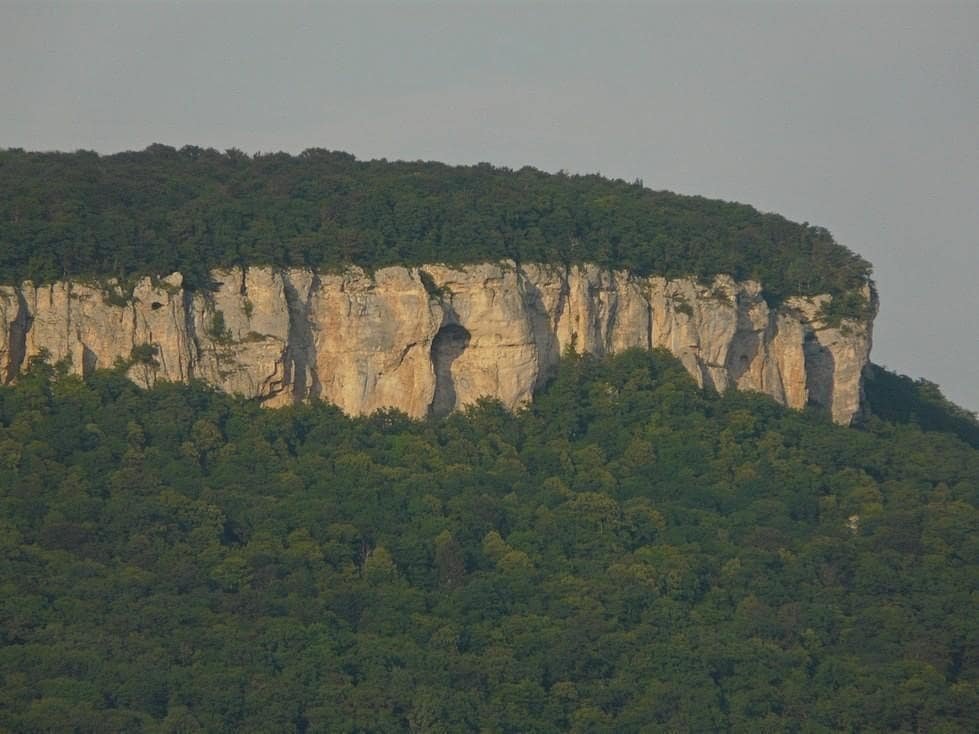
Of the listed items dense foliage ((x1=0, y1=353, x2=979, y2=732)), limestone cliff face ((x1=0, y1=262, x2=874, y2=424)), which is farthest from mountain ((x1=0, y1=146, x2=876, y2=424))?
dense foliage ((x1=0, y1=353, x2=979, y2=732))

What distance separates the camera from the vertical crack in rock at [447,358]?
296ft

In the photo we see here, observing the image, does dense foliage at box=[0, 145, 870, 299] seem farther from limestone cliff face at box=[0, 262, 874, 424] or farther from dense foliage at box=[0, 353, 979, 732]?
dense foliage at box=[0, 353, 979, 732]

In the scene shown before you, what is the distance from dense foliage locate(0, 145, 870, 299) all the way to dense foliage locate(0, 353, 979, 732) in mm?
2936

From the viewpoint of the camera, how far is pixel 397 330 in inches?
3524

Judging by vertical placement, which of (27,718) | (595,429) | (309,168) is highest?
(309,168)

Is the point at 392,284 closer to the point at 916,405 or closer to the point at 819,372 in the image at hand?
the point at 819,372

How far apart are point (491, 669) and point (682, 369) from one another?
1469 centimetres

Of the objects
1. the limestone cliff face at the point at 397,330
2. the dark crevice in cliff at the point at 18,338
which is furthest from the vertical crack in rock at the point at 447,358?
the dark crevice in cliff at the point at 18,338

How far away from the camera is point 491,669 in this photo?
79.9m

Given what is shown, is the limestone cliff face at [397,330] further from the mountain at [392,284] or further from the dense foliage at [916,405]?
the dense foliage at [916,405]

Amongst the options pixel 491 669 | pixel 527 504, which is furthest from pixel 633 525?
pixel 491 669

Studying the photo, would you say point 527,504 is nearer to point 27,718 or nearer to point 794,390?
point 794,390

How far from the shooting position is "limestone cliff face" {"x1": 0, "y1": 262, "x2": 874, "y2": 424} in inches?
3469

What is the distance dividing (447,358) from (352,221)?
13.7 ft
